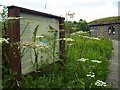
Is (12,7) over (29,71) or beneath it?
over

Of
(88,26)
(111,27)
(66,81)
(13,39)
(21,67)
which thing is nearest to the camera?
(13,39)

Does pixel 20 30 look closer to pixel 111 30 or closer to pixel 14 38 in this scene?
pixel 14 38

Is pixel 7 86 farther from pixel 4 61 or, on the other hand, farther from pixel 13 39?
pixel 13 39

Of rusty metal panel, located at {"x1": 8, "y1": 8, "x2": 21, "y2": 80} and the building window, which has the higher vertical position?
the building window

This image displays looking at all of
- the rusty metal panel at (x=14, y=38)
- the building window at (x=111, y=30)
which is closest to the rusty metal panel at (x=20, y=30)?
the rusty metal panel at (x=14, y=38)

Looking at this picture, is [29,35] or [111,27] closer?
[29,35]

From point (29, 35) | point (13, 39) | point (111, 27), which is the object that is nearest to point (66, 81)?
point (29, 35)

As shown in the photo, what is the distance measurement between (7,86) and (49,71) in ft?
2.84

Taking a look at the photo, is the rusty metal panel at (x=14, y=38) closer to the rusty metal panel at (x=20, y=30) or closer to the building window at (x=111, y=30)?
the rusty metal panel at (x=20, y=30)

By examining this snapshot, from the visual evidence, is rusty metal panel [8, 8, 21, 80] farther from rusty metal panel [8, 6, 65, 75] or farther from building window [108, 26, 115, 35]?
building window [108, 26, 115, 35]

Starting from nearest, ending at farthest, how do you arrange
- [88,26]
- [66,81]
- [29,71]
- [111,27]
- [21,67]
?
[21,67] < [29,71] < [66,81] < [111,27] < [88,26]

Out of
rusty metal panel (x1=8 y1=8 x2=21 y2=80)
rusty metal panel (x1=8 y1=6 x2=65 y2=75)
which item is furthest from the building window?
rusty metal panel (x1=8 y1=8 x2=21 y2=80)

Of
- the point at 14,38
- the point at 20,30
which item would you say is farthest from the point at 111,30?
the point at 14,38

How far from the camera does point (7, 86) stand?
2.37m
